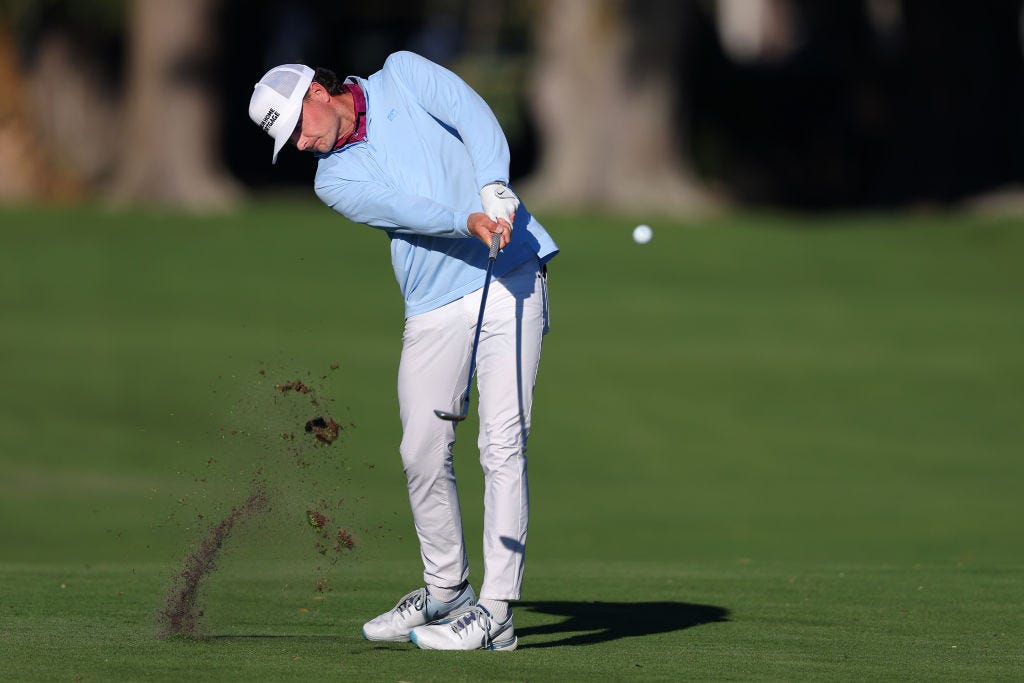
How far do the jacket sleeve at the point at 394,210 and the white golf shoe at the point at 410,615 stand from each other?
4.93ft

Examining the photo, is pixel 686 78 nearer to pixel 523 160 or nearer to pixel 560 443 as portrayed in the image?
pixel 523 160

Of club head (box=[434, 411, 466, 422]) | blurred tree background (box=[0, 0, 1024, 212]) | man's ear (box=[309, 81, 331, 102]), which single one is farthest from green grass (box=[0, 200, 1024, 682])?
blurred tree background (box=[0, 0, 1024, 212])

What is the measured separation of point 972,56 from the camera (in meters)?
33.3

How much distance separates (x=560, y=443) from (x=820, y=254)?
7838 mm

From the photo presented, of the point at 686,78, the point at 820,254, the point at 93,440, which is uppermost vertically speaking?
the point at 686,78

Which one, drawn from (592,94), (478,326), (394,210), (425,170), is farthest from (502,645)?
(592,94)

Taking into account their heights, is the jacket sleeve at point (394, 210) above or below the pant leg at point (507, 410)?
above

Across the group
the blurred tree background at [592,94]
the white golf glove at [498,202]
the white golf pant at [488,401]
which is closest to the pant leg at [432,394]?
the white golf pant at [488,401]

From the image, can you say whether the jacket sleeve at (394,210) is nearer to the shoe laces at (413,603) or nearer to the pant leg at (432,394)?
the pant leg at (432,394)

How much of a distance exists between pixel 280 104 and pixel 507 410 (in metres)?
1.44

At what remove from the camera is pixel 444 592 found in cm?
744

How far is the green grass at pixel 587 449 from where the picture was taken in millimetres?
7500

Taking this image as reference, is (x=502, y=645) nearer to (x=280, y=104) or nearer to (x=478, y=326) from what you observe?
(x=478, y=326)

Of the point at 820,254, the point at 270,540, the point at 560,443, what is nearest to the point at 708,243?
the point at 820,254
